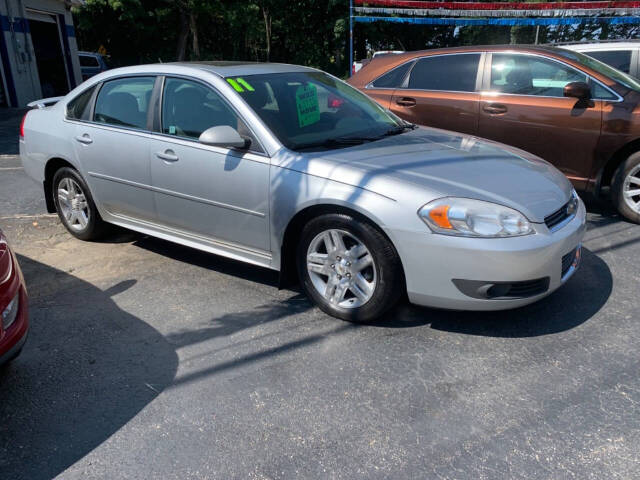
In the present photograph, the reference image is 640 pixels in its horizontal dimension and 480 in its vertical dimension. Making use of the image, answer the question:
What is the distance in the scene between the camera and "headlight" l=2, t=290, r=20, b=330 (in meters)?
2.74

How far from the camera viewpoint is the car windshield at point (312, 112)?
3803 mm

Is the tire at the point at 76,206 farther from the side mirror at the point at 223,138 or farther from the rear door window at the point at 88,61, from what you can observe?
the rear door window at the point at 88,61

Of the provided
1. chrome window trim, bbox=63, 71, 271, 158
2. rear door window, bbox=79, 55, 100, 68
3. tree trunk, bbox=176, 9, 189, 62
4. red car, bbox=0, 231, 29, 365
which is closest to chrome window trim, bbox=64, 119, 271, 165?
chrome window trim, bbox=63, 71, 271, 158

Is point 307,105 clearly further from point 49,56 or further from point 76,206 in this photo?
point 49,56

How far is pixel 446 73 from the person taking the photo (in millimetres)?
6180

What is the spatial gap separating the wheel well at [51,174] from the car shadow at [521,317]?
3308mm

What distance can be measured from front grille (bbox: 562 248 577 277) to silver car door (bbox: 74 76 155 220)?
2.94 meters

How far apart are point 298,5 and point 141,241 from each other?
28.4 meters

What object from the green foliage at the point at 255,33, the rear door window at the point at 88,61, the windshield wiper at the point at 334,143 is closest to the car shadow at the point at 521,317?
the windshield wiper at the point at 334,143

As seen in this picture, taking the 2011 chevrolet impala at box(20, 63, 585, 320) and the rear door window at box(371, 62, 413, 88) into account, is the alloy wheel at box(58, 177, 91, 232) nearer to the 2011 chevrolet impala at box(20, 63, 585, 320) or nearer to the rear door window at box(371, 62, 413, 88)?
the 2011 chevrolet impala at box(20, 63, 585, 320)

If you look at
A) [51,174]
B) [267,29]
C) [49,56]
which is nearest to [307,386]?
[51,174]

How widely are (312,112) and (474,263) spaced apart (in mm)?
1716

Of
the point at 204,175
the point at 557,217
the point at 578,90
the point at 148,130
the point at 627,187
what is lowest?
the point at 627,187

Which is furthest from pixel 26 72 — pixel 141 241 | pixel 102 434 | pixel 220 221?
pixel 102 434
